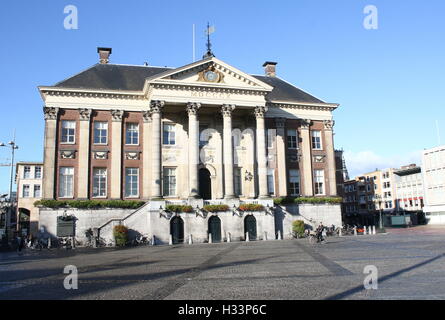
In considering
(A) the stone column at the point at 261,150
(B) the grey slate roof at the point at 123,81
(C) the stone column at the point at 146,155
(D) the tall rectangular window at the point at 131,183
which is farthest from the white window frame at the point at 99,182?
(A) the stone column at the point at 261,150

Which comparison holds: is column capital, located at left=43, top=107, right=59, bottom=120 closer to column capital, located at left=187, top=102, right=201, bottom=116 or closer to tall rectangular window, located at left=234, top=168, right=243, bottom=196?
column capital, located at left=187, top=102, right=201, bottom=116

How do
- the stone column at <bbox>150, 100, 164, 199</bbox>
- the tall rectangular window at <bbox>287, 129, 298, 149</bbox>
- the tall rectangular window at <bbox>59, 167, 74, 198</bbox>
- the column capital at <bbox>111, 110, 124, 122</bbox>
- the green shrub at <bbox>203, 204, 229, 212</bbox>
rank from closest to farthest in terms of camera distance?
the stone column at <bbox>150, 100, 164, 199</bbox>, the green shrub at <bbox>203, 204, 229, 212</bbox>, the tall rectangular window at <bbox>59, 167, 74, 198</bbox>, the column capital at <bbox>111, 110, 124, 122</bbox>, the tall rectangular window at <bbox>287, 129, 298, 149</bbox>

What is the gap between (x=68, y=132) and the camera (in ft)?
139

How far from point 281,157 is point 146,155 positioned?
15216mm

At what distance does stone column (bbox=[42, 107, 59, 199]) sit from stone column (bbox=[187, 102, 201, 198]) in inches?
529

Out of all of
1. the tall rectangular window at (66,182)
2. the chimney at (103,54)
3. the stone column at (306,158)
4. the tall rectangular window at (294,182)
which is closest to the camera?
the tall rectangular window at (66,182)

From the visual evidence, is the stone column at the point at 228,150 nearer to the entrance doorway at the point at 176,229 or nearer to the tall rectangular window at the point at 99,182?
the entrance doorway at the point at 176,229

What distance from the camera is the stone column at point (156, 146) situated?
3950 centimetres

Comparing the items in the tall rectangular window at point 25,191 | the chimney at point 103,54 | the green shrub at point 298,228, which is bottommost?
the green shrub at point 298,228

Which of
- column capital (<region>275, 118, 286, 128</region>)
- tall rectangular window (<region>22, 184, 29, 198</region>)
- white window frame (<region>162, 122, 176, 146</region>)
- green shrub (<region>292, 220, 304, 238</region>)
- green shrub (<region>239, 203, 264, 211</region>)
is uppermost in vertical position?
column capital (<region>275, 118, 286, 128</region>)

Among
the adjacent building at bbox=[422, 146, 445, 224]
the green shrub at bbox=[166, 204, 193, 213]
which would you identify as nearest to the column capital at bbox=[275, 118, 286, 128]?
the green shrub at bbox=[166, 204, 193, 213]

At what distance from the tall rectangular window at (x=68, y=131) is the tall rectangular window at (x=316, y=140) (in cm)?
2747

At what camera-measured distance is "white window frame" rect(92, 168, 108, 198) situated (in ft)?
138
